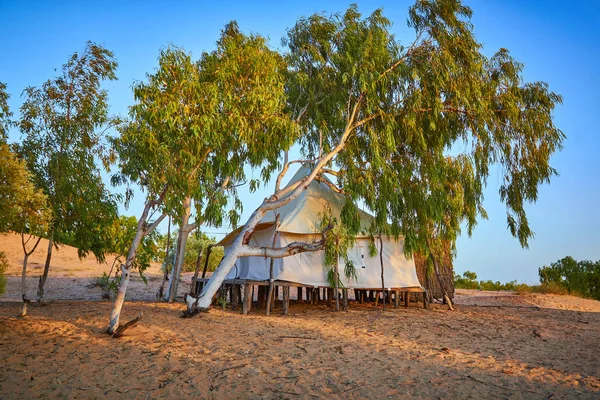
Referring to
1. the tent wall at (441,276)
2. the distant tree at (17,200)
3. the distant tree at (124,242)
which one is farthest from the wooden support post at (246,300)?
the tent wall at (441,276)

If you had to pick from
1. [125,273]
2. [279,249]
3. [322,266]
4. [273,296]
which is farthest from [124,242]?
[322,266]

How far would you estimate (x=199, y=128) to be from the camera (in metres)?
7.98

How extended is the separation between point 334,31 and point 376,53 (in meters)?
1.39

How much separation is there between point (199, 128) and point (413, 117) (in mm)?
5535

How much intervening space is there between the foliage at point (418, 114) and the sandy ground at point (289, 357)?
10.5ft

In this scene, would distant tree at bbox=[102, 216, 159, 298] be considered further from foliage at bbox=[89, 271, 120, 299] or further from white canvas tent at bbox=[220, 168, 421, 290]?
white canvas tent at bbox=[220, 168, 421, 290]

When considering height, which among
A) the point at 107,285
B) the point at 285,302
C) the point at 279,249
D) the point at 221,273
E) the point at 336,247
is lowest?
the point at 285,302

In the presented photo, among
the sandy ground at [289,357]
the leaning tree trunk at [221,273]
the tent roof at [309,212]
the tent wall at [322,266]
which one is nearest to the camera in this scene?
the sandy ground at [289,357]

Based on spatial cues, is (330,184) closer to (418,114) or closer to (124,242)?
(418,114)

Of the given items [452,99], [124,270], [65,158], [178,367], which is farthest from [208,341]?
[452,99]

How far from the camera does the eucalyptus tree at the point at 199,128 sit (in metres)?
7.85

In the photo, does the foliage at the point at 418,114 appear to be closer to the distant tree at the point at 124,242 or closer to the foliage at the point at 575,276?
the distant tree at the point at 124,242

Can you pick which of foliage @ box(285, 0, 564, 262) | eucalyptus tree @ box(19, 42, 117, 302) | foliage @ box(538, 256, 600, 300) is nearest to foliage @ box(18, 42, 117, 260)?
eucalyptus tree @ box(19, 42, 117, 302)

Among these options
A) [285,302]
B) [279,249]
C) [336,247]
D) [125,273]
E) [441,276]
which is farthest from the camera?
[441,276]
